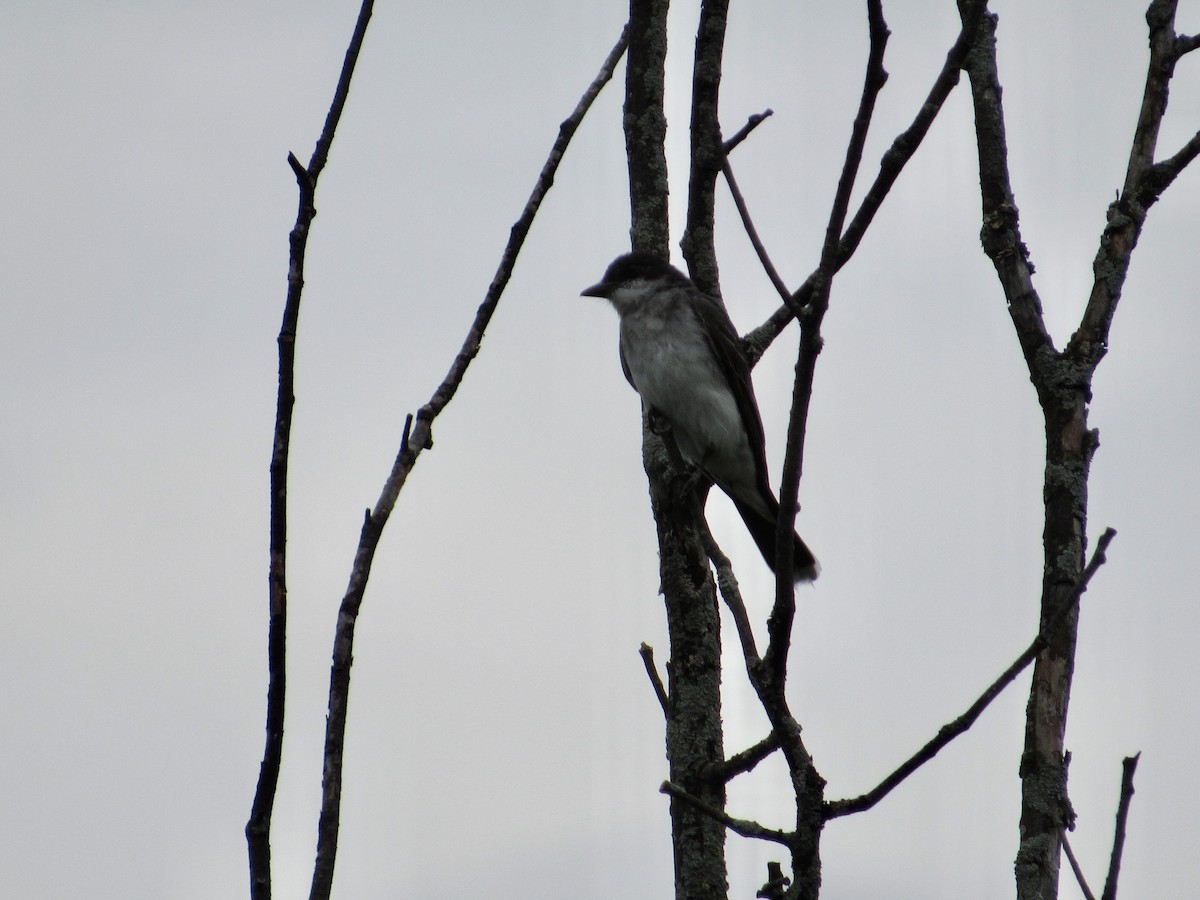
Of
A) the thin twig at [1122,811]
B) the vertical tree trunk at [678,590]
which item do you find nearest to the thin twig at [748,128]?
the vertical tree trunk at [678,590]

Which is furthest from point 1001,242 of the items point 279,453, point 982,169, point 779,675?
point 279,453

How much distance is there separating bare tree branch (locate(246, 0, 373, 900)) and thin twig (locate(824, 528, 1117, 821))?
129 cm

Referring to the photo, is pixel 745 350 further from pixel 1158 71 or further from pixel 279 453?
pixel 279 453

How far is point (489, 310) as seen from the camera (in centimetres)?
282

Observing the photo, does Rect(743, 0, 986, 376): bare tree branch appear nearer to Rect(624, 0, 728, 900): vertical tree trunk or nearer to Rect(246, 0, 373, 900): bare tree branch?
Rect(246, 0, 373, 900): bare tree branch

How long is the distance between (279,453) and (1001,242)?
320cm

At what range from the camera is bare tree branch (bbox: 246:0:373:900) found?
7.43ft

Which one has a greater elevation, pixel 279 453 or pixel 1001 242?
pixel 1001 242

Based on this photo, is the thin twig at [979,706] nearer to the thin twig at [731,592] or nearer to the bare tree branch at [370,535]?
the thin twig at [731,592]

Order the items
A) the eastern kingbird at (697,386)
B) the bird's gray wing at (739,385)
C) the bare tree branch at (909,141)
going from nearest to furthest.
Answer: the bare tree branch at (909,141) → the bird's gray wing at (739,385) → the eastern kingbird at (697,386)

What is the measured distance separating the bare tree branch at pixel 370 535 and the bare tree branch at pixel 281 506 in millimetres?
85

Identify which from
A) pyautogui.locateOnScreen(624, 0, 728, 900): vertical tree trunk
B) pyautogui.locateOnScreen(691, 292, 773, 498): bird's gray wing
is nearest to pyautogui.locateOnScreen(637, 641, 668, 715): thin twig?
pyautogui.locateOnScreen(624, 0, 728, 900): vertical tree trunk

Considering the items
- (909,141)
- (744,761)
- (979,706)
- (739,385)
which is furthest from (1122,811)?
(739,385)

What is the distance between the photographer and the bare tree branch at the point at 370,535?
7.52 ft
